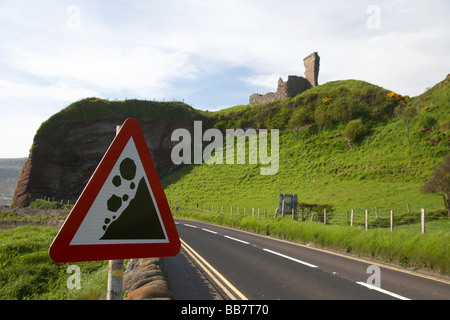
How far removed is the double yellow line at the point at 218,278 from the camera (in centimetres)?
657

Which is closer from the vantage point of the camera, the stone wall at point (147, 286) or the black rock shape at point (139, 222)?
the black rock shape at point (139, 222)

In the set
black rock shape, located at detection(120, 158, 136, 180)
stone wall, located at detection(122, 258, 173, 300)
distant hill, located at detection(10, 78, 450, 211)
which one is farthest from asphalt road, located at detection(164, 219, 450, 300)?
distant hill, located at detection(10, 78, 450, 211)

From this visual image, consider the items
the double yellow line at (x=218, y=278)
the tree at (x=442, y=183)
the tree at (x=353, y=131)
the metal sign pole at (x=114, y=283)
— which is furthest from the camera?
the tree at (x=353, y=131)

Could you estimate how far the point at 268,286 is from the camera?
731 cm

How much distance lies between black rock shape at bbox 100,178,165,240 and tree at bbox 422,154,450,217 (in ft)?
106

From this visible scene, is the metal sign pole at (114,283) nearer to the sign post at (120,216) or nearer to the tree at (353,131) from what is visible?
the sign post at (120,216)

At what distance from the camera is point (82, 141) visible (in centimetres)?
7325

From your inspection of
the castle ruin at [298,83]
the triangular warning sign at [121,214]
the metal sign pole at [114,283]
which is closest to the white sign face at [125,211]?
the triangular warning sign at [121,214]

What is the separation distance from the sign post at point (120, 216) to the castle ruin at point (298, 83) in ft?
300

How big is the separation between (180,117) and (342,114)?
40878mm

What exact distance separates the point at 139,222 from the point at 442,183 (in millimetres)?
34114

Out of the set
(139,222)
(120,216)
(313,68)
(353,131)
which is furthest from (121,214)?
(313,68)
